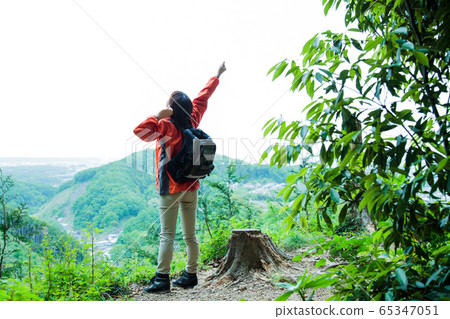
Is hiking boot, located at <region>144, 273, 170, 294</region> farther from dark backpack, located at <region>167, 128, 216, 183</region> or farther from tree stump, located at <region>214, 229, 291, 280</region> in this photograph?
dark backpack, located at <region>167, 128, 216, 183</region>

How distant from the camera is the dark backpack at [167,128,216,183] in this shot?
1.58m

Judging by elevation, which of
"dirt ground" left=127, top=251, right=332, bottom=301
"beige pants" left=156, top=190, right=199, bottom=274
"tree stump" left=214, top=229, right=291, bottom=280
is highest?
"beige pants" left=156, top=190, right=199, bottom=274

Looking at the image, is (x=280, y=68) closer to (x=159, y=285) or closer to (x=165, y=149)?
(x=165, y=149)

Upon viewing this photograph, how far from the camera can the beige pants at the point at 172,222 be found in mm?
1686

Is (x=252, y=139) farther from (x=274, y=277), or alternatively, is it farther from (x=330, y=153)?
(x=330, y=153)

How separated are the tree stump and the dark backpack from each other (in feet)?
2.17

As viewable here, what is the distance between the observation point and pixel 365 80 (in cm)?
81

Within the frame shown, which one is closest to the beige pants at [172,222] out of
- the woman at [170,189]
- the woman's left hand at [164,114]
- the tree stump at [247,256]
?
the woman at [170,189]

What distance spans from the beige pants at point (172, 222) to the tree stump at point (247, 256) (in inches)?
13.2

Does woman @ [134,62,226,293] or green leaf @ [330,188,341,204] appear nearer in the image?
green leaf @ [330,188,341,204]

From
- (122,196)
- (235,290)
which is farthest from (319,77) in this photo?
(122,196)

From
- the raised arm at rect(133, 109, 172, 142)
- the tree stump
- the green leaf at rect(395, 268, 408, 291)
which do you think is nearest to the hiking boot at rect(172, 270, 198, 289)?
the tree stump
